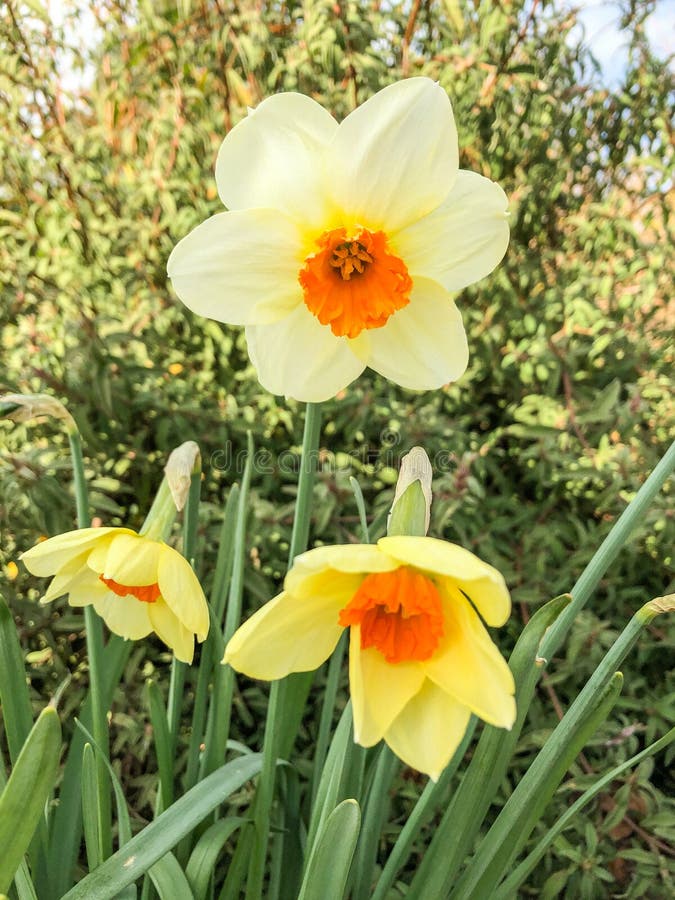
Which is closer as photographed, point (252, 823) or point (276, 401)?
point (252, 823)

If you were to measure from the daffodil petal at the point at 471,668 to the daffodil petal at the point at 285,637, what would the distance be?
103 millimetres

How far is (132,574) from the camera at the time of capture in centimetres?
82

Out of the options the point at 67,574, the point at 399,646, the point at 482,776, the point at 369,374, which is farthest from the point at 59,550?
the point at 369,374

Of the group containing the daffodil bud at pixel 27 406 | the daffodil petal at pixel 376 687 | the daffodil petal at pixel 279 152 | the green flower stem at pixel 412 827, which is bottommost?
the green flower stem at pixel 412 827

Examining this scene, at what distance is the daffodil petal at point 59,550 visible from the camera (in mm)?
839

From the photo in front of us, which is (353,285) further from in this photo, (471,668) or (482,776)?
(482,776)

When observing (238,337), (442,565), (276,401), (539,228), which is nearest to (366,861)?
(442,565)

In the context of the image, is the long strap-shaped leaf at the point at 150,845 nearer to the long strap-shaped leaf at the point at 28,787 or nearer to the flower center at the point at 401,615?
the long strap-shaped leaf at the point at 28,787

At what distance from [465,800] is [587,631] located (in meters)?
0.68

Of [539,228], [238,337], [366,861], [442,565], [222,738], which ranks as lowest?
[366,861]

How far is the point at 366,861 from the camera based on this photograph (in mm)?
1013

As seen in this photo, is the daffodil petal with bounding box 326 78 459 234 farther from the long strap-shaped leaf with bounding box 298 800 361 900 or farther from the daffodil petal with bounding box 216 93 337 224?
the long strap-shaped leaf with bounding box 298 800 361 900

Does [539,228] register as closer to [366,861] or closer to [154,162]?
[154,162]

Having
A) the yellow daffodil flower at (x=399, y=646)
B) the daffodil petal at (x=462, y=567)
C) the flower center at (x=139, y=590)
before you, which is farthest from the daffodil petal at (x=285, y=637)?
the flower center at (x=139, y=590)
